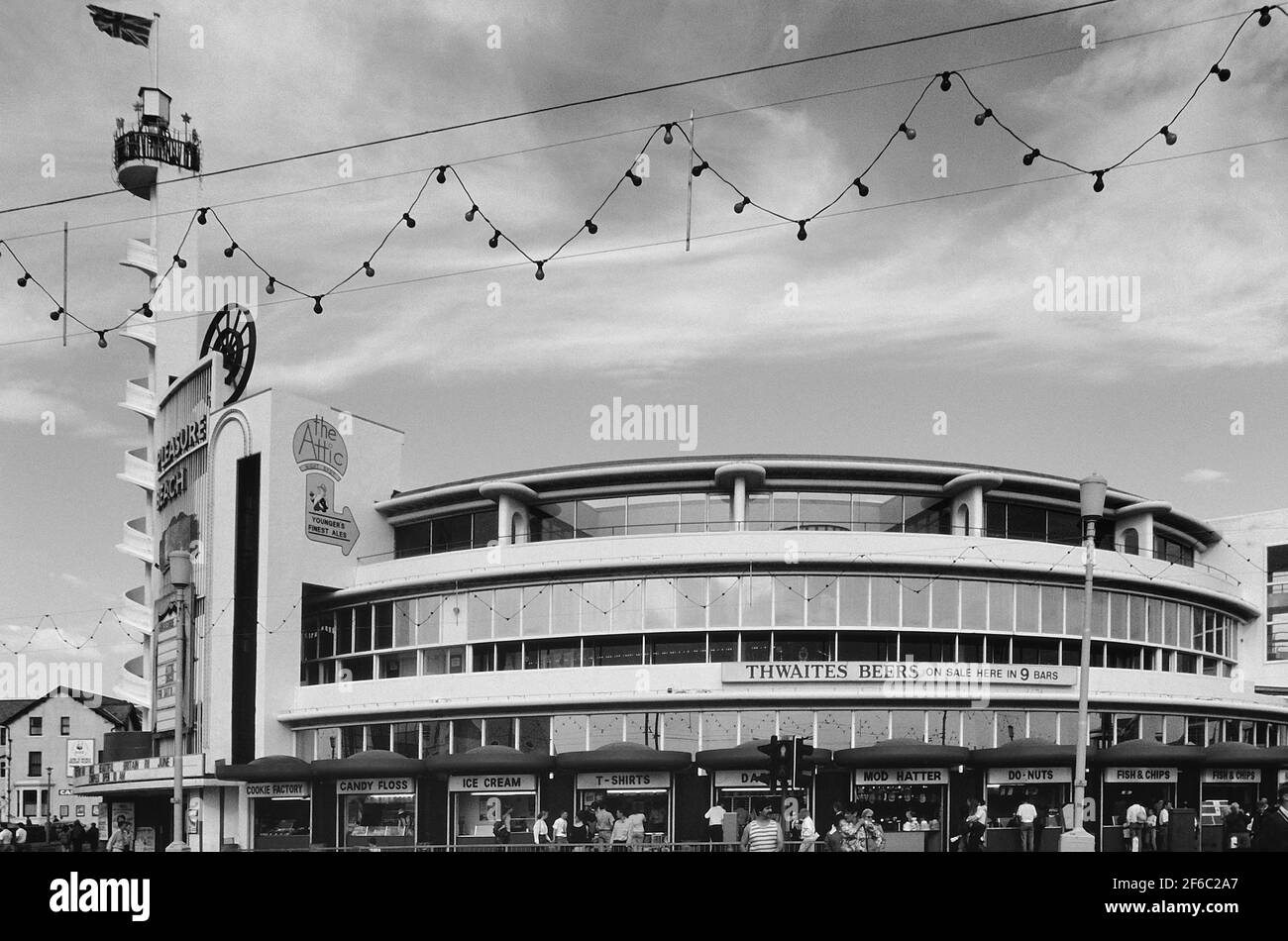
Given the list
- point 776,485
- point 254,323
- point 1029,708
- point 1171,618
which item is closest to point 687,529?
point 776,485

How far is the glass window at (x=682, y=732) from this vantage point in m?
40.0

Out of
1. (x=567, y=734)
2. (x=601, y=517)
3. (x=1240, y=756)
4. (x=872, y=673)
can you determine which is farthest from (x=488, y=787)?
(x=1240, y=756)

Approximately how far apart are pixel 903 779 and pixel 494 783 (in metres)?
12.2

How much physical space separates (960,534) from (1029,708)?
224 inches

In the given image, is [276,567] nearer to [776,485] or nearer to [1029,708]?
[776,485]

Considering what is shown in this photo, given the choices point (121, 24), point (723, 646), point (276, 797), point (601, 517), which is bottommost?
point (276, 797)

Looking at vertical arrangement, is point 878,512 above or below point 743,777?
above

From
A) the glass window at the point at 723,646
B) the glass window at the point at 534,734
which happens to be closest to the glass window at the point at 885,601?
the glass window at the point at 723,646

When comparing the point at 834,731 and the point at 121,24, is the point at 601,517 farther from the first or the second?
the point at 121,24

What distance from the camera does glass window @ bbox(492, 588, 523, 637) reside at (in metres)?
42.9

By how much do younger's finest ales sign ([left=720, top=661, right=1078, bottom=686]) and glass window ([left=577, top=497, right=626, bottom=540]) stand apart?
687cm

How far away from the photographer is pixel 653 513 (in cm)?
4384

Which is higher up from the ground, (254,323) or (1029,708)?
(254,323)
